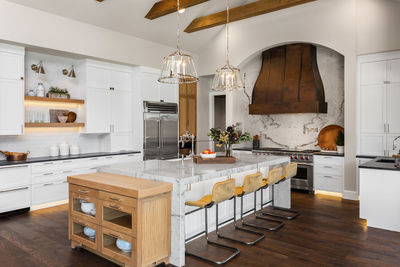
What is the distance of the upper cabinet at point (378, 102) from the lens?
5441mm

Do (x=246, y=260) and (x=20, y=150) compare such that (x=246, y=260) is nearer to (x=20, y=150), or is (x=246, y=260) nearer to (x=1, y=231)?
(x=1, y=231)

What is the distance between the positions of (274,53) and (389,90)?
101 inches

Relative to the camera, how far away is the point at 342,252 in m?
3.36

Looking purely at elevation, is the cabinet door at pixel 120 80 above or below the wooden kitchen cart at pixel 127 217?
above

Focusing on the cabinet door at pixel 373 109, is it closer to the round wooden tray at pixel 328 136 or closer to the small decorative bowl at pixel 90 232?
the round wooden tray at pixel 328 136

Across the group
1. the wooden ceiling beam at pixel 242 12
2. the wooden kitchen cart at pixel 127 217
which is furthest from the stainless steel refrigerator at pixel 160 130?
the wooden kitchen cart at pixel 127 217

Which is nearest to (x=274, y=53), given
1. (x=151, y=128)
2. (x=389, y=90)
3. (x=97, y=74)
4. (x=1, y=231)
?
(x=389, y=90)

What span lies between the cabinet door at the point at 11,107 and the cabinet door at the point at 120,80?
6.12 feet

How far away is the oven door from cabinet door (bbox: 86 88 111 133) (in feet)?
13.6

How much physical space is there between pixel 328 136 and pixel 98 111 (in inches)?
197

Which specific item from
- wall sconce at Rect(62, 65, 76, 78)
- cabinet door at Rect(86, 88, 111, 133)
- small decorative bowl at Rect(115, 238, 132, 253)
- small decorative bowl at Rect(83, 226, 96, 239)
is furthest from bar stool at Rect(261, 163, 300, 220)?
wall sconce at Rect(62, 65, 76, 78)

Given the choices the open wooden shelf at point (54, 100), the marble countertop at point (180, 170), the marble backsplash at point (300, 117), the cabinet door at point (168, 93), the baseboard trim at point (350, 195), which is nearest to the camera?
the marble countertop at point (180, 170)

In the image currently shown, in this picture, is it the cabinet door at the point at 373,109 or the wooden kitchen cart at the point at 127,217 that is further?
the cabinet door at the point at 373,109

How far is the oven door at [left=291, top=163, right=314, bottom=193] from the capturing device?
20.4 ft
